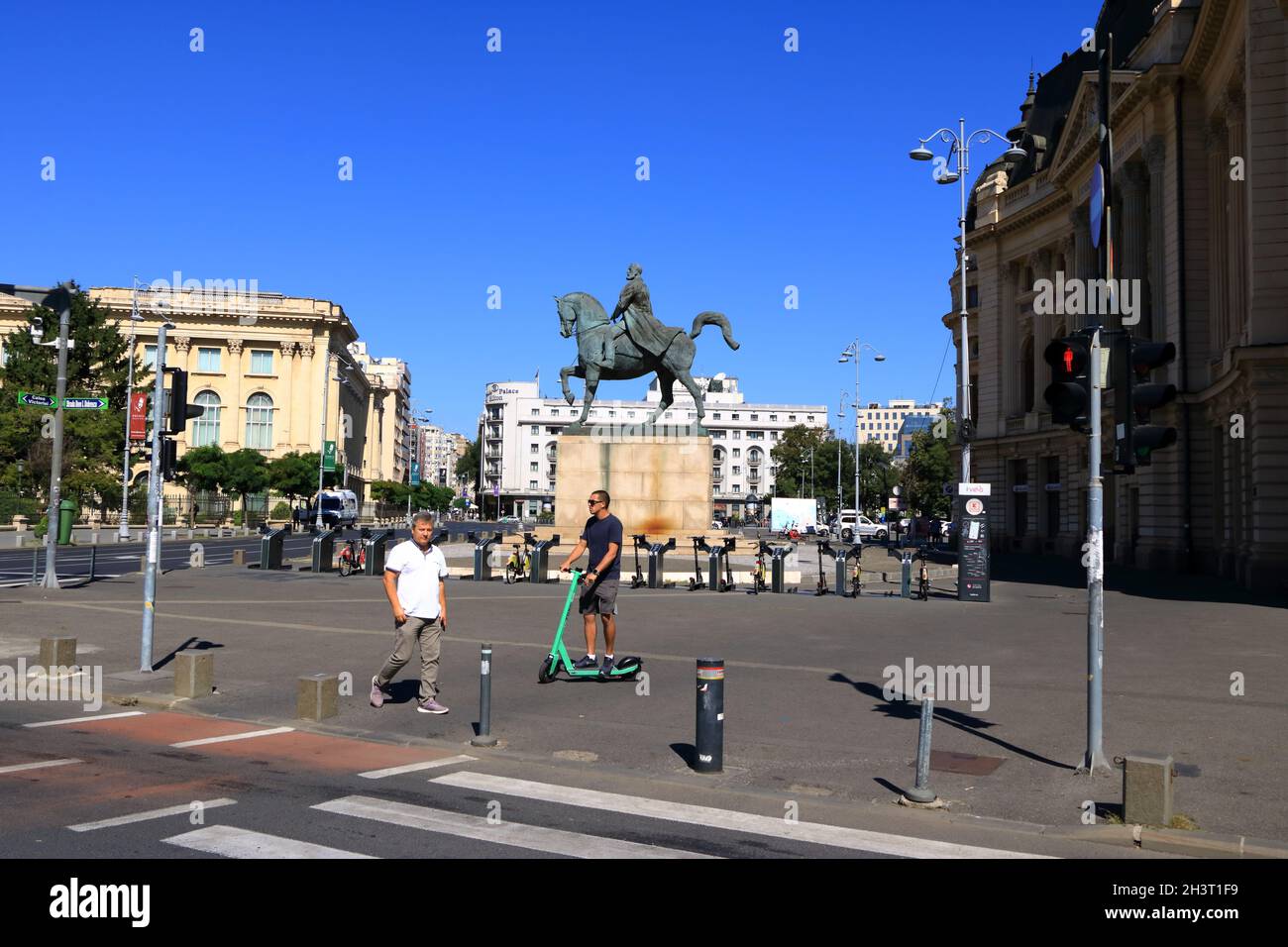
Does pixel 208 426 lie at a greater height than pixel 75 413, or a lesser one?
greater

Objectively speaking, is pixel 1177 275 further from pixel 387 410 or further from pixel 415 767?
pixel 387 410

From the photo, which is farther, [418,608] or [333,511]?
[333,511]

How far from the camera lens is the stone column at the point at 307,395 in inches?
4023

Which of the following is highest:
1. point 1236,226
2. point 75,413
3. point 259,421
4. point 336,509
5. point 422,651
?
point 1236,226

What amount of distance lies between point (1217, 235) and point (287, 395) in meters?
82.9

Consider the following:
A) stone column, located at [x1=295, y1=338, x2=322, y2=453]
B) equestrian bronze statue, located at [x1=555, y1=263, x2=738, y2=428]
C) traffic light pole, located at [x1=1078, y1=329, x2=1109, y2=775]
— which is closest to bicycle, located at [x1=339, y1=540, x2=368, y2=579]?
equestrian bronze statue, located at [x1=555, y1=263, x2=738, y2=428]

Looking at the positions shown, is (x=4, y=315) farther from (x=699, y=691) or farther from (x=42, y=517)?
(x=699, y=691)

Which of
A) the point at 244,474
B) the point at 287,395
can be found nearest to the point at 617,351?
the point at 244,474

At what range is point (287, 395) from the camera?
335ft

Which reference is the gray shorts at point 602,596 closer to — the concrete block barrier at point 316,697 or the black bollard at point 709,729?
the concrete block barrier at point 316,697

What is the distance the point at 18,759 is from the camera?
8.42 meters

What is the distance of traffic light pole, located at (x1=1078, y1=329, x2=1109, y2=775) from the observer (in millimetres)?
8359

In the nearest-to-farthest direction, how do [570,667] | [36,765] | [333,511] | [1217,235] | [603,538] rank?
[36,765], [570,667], [603,538], [1217,235], [333,511]

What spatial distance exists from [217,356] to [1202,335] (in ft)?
282
